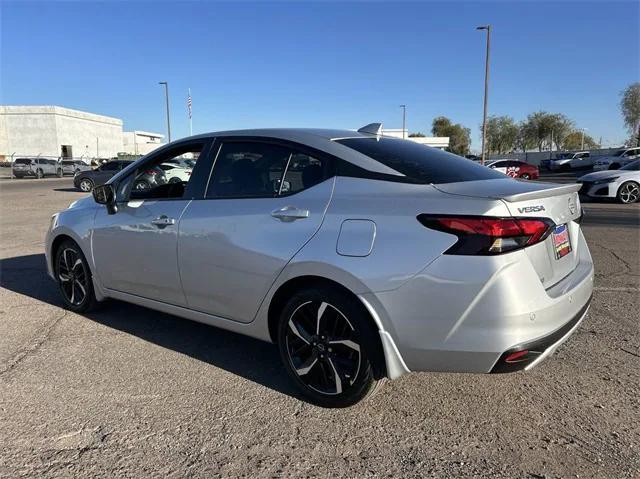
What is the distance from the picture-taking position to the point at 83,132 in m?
83.6

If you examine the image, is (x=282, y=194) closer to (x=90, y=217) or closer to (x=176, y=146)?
(x=176, y=146)

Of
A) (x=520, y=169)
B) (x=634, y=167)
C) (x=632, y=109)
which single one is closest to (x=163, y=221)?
(x=634, y=167)

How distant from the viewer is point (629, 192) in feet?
46.2

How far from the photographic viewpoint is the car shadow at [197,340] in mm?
3514

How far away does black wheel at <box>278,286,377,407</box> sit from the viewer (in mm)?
2762

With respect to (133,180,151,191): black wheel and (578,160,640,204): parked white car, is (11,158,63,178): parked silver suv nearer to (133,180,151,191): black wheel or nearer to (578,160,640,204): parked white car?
(578,160,640,204): parked white car

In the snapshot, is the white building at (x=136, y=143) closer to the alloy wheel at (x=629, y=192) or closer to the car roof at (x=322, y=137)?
the alloy wheel at (x=629, y=192)

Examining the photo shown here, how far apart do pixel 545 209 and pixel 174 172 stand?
321 cm

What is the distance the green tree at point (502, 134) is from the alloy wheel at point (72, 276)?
9128cm

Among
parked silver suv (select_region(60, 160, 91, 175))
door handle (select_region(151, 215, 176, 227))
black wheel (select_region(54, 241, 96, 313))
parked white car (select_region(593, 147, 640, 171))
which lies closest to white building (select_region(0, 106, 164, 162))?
parked silver suv (select_region(60, 160, 91, 175))

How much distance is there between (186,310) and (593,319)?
3542 mm

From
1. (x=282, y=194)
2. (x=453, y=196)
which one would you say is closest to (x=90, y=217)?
(x=282, y=194)

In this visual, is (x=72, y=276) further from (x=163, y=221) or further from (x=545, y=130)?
(x=545, y=130)

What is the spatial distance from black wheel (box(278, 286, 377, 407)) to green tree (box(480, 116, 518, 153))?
92037mm
